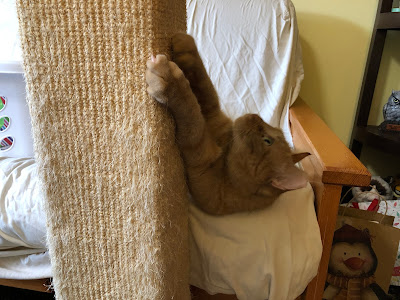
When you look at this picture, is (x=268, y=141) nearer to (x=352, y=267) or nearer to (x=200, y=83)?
(x=200, y=83)

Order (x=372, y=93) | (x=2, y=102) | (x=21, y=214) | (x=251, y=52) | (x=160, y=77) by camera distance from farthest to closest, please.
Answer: (x=372, y=93), (x=251, y=52), (x=2, y=102), (x=21, y=214), (x=160, y=77)

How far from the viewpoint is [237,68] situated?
1240 millimetres

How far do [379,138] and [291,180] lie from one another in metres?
0.93

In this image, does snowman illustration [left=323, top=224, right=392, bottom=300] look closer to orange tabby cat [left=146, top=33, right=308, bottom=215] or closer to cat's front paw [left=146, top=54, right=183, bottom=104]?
orange tabby cat [left=146, top=33, right=308, bottom=215]

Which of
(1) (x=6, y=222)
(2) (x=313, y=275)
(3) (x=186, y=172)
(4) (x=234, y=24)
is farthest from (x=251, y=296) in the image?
(4) (x=234, y=24)

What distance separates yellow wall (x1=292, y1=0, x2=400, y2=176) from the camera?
1.45 m

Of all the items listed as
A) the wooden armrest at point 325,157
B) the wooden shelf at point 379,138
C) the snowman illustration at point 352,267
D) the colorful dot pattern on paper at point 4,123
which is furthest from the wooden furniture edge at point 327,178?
the colorful dot pattern on paper at point 4,123

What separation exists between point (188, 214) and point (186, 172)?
0.11 meters

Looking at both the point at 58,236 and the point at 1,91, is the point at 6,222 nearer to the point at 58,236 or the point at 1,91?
the point at 58,236

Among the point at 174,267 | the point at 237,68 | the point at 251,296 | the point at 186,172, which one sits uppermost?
the point at 237,68

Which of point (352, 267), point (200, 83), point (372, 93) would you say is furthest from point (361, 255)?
point (372, 93)

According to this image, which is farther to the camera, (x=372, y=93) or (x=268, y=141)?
(x=372, y=93)

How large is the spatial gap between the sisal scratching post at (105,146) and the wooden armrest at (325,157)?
0.33m

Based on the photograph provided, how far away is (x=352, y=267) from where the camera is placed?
804 millimetres
